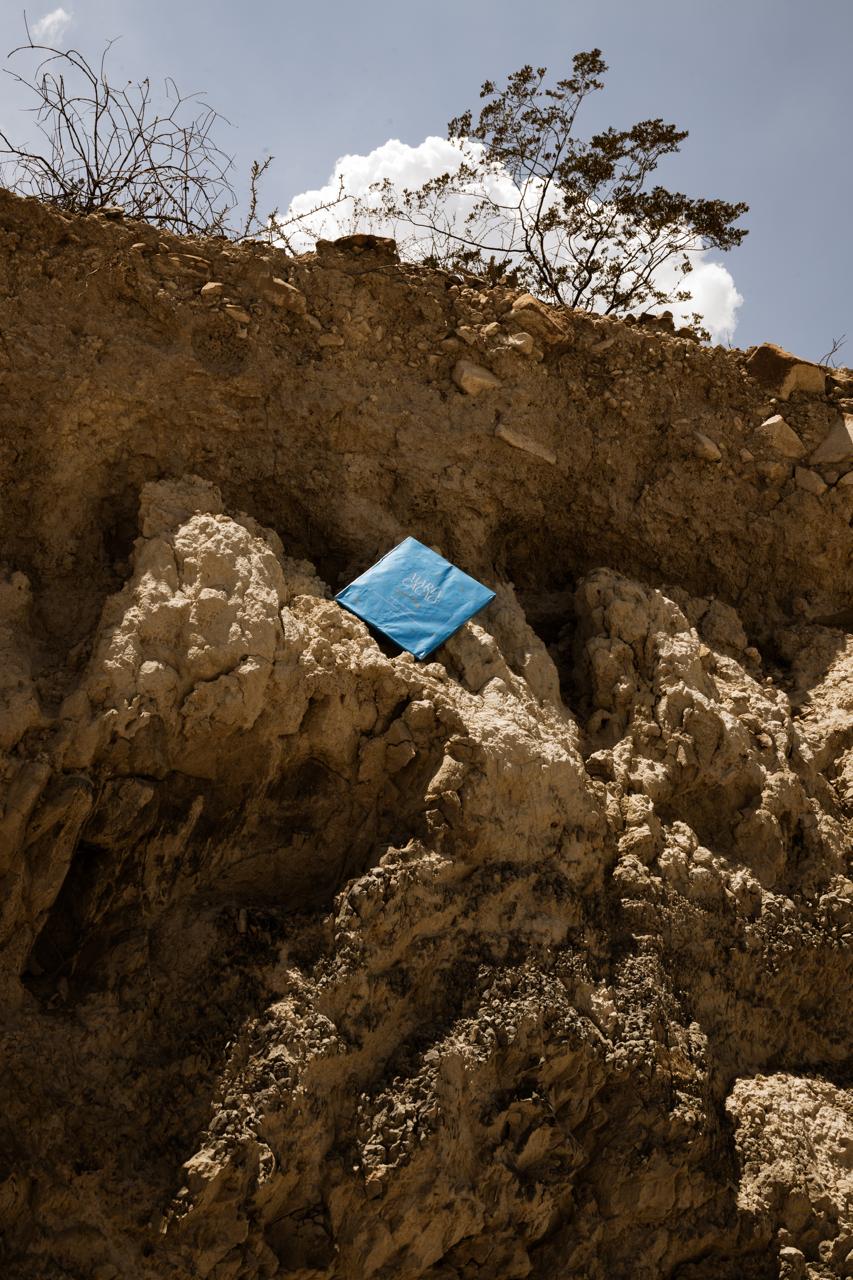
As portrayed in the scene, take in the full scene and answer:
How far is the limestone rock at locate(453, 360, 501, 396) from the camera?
4.61 m

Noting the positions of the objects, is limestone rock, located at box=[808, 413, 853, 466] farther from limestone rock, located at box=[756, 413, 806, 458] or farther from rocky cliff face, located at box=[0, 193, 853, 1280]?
rocky cliff face, located at box=[0, 193, 853, 1280]

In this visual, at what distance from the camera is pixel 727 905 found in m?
→ 3.89

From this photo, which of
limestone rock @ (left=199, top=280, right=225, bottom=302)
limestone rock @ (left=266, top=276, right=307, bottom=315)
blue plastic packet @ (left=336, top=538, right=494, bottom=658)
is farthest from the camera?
limestone rock @ (left=266, top=276, right=307, bottom=315)

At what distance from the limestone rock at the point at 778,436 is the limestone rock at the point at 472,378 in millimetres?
1209

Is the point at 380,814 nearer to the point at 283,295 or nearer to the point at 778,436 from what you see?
the point at 283,295

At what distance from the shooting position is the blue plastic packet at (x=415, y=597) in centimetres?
388

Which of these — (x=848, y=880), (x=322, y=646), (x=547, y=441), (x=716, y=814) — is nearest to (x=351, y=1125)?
(x=322, y=646)

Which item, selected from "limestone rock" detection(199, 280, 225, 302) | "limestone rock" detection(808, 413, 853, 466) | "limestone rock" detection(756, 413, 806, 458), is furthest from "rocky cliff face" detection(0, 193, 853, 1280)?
"limestone rock" detection(808, 413, 853, 466)

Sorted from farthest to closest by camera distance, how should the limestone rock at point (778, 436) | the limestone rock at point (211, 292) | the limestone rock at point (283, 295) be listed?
1. the limestone rock at point (778, 436)
2. the limestone rock at point (283, 295)
3. the limestone rock at point (211, 292)

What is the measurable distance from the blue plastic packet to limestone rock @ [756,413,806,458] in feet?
5.55

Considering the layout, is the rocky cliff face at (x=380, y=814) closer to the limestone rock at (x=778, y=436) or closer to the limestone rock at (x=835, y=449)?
the limestone rock at (x=778, y=436)

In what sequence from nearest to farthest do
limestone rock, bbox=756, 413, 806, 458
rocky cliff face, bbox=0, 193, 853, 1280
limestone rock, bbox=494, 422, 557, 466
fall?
rocky cliff face, bbox=0, 193, 853, 1280 < limestone rock, bbox=494, 422, 557, 466 < limestone rock, bbox=756, 413, 806, 458

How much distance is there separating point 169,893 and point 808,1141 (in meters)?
2.04

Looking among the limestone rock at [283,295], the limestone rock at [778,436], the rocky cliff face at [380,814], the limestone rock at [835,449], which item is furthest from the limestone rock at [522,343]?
A: the limestone rock at [835,449]
